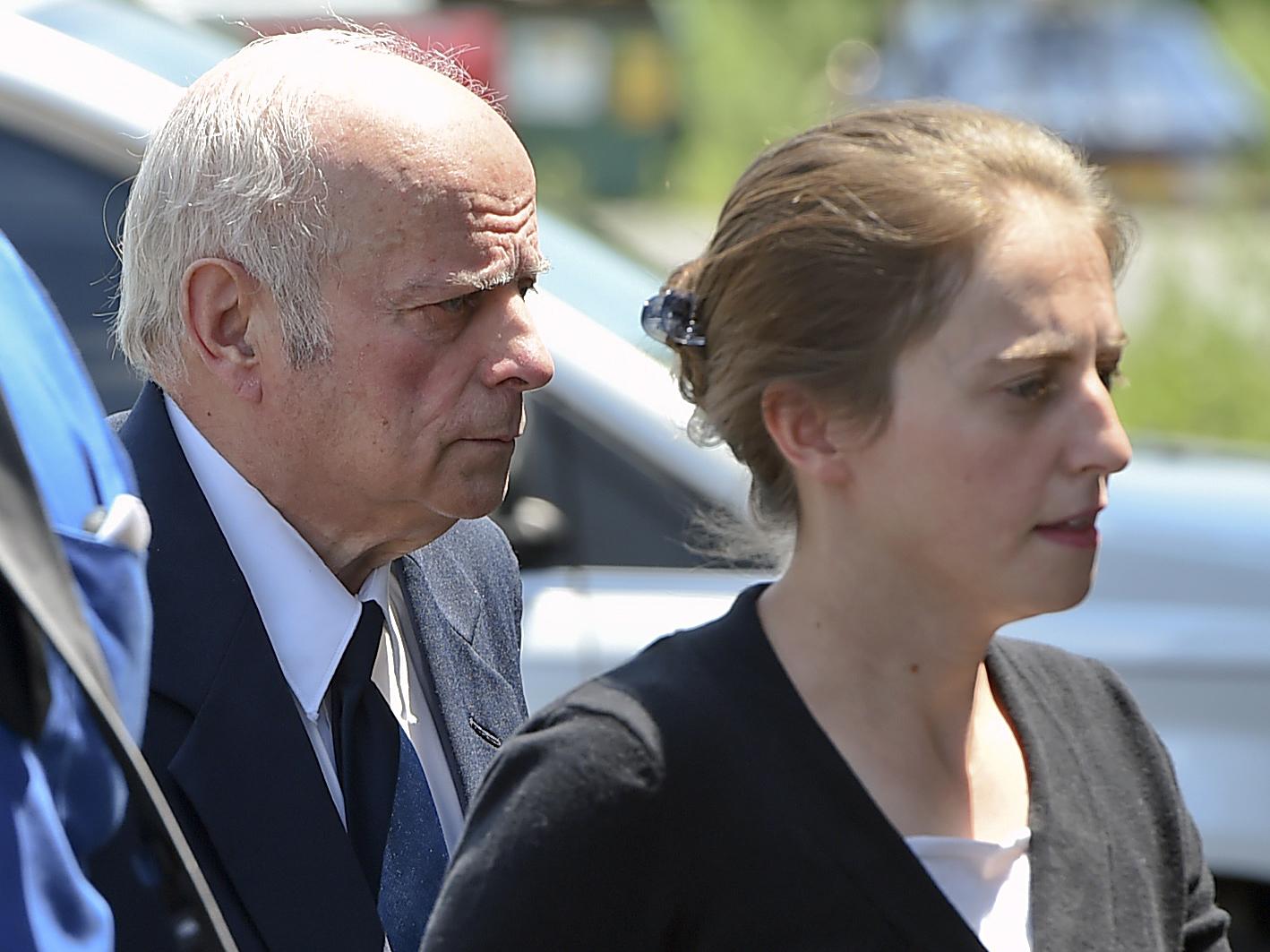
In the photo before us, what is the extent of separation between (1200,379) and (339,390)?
634 cm

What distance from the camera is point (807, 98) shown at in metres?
16.4

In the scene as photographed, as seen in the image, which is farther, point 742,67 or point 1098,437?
point 742,67

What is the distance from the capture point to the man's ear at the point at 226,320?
6.67 feet

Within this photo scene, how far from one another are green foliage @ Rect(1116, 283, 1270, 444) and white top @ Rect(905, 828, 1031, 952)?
6276mm

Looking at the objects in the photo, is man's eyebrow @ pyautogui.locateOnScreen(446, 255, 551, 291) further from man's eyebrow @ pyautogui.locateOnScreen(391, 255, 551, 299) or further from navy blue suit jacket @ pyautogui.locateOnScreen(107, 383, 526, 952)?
navy blue suit jacket @ pyautogui.locateOnScreen(107, 383, 526, 952)

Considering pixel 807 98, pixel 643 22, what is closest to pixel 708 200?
pixel 807 98

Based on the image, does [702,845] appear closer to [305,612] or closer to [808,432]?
[808,432]

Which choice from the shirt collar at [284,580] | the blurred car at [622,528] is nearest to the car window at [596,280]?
the blurred car at [622,528]

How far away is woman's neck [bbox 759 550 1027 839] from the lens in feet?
5.28

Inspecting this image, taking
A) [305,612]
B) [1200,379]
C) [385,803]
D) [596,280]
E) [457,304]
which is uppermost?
[457,304]

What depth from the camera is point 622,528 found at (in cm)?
331

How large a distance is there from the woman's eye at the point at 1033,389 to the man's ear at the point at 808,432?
15cm

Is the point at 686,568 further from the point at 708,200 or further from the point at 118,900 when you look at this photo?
the point at 708,200

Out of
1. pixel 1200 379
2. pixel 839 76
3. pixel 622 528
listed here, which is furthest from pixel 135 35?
pixel 839 76
